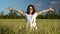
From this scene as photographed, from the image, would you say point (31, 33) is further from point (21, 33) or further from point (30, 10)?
point (30, 10)

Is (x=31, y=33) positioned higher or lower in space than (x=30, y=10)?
lower

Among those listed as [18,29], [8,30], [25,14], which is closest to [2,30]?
[8,30]

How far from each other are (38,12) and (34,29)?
1.42 m

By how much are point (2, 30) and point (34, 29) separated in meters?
0.64

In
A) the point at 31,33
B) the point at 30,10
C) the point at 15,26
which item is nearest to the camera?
the point at 31,33

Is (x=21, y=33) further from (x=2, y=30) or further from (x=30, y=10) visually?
(x=30, y=10)

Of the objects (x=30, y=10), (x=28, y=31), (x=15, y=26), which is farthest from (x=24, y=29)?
(x=30, y=10)

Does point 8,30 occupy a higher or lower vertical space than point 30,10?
lower

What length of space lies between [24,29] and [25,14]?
55.2 inches

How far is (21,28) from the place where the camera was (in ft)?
9.01

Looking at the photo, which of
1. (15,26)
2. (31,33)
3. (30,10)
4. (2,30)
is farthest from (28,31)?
(30,10)

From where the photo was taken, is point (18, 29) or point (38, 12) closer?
point (18, 29)

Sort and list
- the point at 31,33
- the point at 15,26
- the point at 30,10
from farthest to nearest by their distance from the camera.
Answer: the point at 30,10 → the point at 15,26 → the point at 31,33

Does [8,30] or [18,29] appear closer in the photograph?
[18,29]
